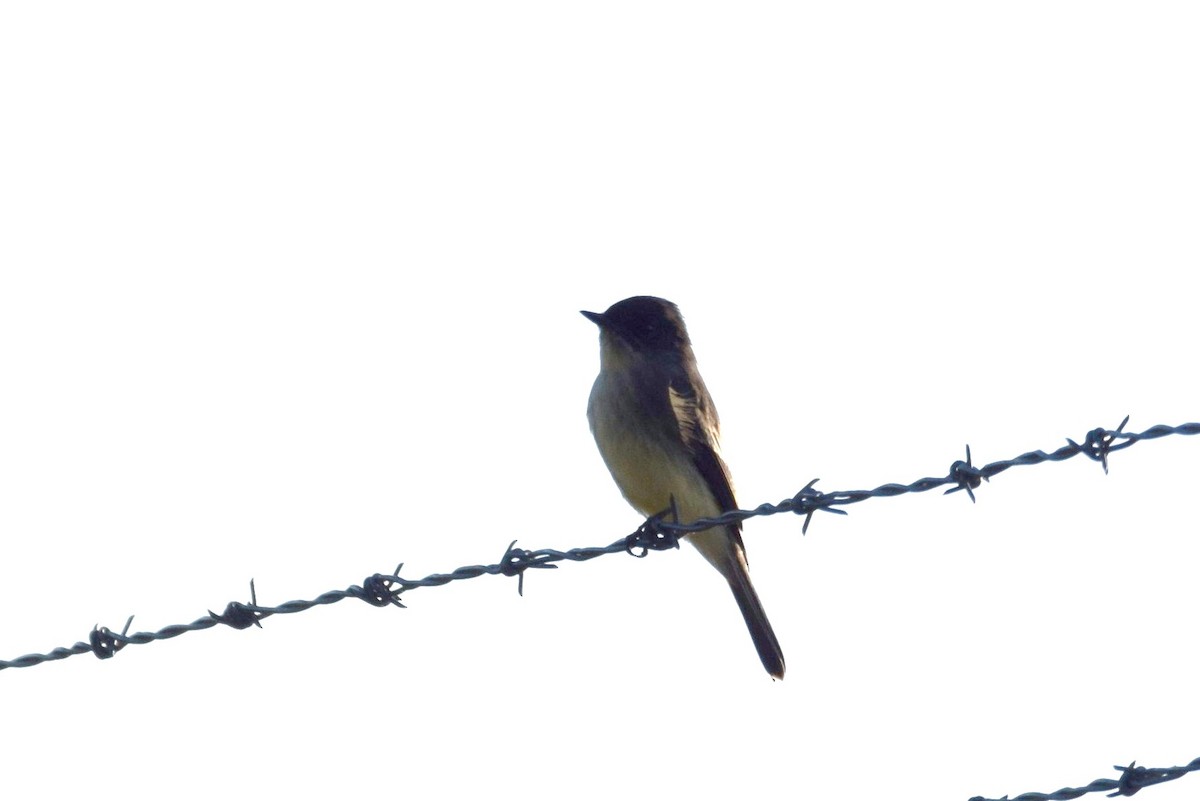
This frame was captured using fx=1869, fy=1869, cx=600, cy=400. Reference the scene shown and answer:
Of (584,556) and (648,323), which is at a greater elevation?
(648,323)

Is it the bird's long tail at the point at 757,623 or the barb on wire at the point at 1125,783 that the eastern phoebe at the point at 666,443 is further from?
the barb on wire at the point at 1125,783

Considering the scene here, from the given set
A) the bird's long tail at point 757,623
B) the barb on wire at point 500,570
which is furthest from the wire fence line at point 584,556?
the bird's long tail at point 757,623

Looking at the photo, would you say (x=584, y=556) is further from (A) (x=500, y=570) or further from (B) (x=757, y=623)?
(B) (x=757, y=623)

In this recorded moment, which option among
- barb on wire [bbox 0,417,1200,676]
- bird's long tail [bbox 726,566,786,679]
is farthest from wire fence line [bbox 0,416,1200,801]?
bird's long tail [bbox 726,566,786,679]

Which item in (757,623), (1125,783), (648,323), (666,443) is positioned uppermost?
(648,323)

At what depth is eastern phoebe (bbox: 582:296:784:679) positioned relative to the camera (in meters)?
10.2

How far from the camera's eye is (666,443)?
10.4m

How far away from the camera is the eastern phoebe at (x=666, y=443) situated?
1022cm

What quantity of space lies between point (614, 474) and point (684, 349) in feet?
5.19

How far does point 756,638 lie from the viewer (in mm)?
10688

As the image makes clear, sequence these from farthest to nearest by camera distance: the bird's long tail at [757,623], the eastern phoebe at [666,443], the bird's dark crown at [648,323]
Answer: the bird's dark crown at [648,323] → the bird's long tail at [757,623] → the eastern phoebe at [666,443]

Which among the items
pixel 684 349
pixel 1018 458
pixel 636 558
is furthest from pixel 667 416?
pixel 1018 458

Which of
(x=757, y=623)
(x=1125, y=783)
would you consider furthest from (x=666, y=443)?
(x=1125, y=783)

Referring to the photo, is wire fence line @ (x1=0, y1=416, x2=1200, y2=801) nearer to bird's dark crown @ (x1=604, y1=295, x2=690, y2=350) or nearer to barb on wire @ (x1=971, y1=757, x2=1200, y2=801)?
barb on wire @ (x1=971, y1=757, x2=1200, y2=801)
